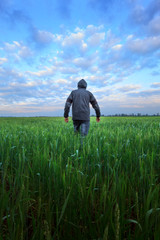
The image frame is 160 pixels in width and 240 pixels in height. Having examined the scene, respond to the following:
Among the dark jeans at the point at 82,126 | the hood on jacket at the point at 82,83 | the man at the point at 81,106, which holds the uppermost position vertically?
the hood on jacket at the point at 82,83

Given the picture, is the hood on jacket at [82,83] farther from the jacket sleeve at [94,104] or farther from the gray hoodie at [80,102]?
the jacket sleeve at [94,104]

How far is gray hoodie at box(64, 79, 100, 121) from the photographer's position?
5.60m

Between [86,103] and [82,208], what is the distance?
4.62 m

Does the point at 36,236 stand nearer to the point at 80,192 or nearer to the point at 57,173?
the point at 80,192

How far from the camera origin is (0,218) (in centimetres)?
120

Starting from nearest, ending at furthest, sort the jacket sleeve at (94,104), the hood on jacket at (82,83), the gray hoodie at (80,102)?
1. the gray hoodie at (80,102)
2. the hood on jacket at (82,83)
3. the jacket sleeve at (94,104)

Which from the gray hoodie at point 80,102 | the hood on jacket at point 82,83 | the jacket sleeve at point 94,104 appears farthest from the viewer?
the jacket sleeve at point 94,104

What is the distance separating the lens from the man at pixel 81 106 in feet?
18.4

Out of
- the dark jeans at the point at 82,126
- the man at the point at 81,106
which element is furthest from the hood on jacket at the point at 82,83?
the dark jeans at the point at 82,126

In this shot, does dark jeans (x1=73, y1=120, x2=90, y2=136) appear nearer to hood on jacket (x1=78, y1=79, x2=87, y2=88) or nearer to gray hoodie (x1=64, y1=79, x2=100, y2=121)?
gray hoodie (x1=64, y1=79, x2=100, y2=121)

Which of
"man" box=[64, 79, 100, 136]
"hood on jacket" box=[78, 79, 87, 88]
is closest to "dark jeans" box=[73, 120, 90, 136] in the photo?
"man" box=[64, 79, 100, 136]

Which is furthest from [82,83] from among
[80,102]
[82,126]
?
[82,126]

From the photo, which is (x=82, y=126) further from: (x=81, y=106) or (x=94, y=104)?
(x=94, y=104)

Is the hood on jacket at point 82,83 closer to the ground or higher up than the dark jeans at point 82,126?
higher up
